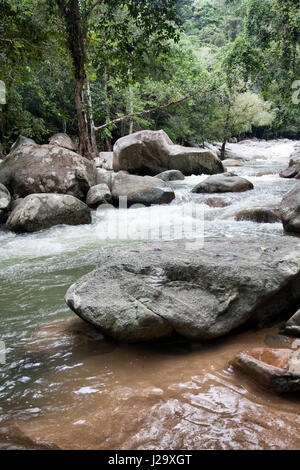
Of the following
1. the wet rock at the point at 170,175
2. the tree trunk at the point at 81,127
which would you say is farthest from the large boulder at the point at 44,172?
the wet rock at the point at 170,175

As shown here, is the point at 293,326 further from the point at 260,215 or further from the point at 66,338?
the point at 260,215

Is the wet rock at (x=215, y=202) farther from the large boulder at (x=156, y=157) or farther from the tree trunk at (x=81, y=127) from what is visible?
the large boulder at (x=156, y=157)

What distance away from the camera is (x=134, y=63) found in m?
3.84

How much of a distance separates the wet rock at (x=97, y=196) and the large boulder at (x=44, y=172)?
0.18m

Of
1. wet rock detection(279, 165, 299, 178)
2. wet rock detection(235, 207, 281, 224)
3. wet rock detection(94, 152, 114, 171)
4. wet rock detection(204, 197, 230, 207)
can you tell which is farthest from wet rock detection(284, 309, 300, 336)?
wet rock detection(94, 152, 114, 171)

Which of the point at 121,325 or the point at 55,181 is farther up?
the point at 55,181

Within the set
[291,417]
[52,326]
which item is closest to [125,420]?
[291,417]

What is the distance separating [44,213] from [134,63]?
159 inches

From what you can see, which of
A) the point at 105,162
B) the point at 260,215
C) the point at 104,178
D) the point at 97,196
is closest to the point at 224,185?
the point at 260,215

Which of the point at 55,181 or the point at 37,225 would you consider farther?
the point at 55,181

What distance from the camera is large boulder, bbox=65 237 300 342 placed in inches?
87.9
